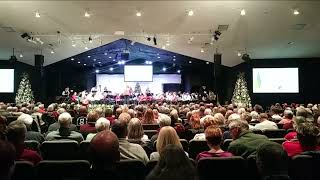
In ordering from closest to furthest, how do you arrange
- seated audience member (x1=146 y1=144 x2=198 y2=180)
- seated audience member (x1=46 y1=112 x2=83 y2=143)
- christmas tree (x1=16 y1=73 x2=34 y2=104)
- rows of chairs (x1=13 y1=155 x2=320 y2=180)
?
seated audience member (x1=146 y1=144 x2=198 y2=180), rows of chairs (x1=13 y1=155 x2=320 y2=180), seated audience member (x1=46 y1=112 x2=83 y2=143), christmas tree (x1=16 y1=73 x2=34 y2=104)

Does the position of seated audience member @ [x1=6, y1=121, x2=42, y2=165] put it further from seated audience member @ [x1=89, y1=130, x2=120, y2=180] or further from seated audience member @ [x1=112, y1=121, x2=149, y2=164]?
seated audience member @ [x1=89, y1=130, x2=120, y2=180]

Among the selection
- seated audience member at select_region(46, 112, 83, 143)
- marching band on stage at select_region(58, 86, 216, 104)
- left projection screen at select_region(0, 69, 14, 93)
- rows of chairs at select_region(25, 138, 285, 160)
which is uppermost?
left projection screen at select_region(0, 69, 14, 93)

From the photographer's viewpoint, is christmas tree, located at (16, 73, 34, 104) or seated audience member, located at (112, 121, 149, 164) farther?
christmas tree, located at (16, 73, 34, 104)

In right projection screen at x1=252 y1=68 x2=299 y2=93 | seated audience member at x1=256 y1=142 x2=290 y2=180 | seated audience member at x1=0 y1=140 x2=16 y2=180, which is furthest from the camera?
right projection screen at x1=252 y1=68 x2=299 y2=93

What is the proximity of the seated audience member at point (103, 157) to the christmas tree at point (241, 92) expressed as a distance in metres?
16.9

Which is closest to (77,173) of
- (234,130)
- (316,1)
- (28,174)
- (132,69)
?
(28,174)

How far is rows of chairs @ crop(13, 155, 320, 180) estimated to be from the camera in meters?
3.15

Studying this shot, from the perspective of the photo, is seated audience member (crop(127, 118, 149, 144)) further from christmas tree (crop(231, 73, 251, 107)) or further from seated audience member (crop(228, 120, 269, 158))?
christmas tree (crop(231, 73, 251, 107))

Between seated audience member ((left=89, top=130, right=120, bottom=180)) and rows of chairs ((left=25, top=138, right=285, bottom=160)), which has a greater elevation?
seated audience member ((left=89, top=130, right=120, bottom=180))

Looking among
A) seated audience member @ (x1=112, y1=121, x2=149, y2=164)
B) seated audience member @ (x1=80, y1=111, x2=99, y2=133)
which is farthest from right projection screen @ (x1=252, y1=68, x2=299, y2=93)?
seated audience member @ (x1=112, y1=121, x2=149, y2=164)

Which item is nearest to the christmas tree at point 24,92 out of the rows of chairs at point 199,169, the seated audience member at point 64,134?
the seated audience member at point 64,134

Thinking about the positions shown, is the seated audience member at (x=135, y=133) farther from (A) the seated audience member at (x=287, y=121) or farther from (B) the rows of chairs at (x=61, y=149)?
(A) the seated audience member at (x=287, y=121)

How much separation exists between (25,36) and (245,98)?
1115 centimetres

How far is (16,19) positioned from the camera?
1238 centimetres
